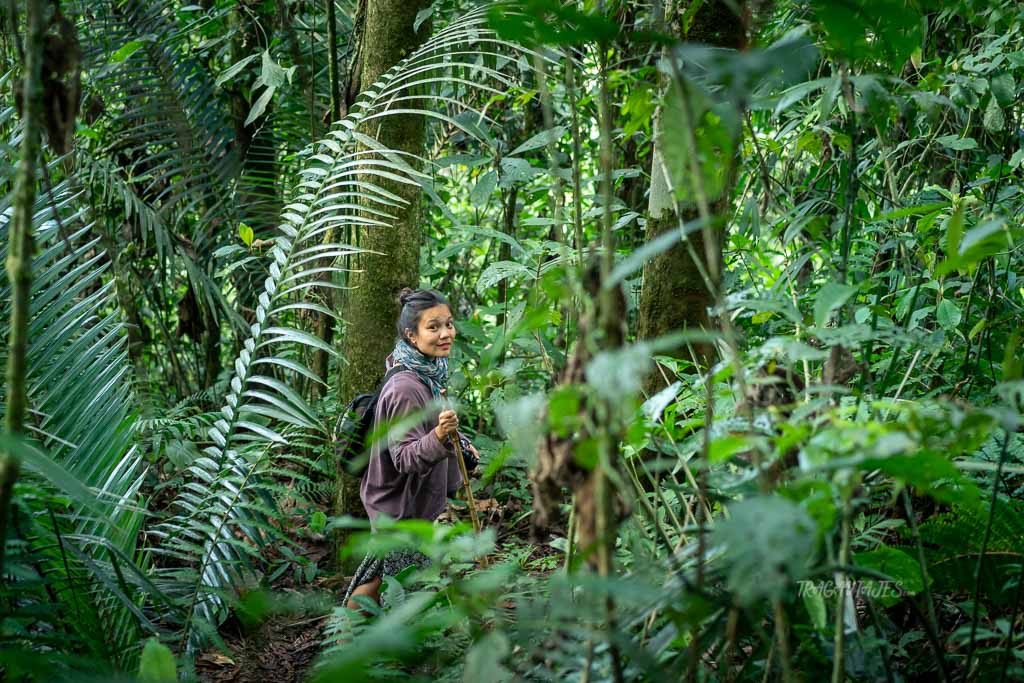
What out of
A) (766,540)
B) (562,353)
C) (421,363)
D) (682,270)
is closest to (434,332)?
(421,363)

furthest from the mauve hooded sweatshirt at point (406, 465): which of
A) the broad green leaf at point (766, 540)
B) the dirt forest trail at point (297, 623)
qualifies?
the broad green leaf at point (766, 540)

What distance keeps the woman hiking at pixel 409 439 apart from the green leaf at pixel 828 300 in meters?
1.93

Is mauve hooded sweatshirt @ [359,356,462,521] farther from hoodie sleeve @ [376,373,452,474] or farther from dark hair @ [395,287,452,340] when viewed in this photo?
dark hair @ [395,287,452,340]

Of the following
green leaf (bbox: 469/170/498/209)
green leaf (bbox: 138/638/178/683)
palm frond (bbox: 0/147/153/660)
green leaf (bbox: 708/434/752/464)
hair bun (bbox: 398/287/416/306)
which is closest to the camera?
green leaf (bbox: 708/434/752/464)

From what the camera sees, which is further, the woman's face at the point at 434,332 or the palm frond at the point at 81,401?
the woman's face at the point at 434,332

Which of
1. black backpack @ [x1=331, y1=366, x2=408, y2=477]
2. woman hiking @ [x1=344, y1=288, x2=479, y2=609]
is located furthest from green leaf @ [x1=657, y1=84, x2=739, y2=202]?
black backpack @ [x1=331, y1=366, x2=408, y2=477]

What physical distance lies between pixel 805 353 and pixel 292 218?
2.33 metres

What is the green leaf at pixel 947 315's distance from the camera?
248 cm

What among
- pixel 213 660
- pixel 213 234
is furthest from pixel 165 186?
pixel 213 660

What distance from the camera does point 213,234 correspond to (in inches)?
221

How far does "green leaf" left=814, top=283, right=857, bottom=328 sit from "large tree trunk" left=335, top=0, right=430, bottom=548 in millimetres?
2541

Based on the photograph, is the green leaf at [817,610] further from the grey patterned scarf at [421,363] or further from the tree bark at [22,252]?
the grey patterned scarf at [421,363]

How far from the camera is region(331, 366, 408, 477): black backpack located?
10.3 feet

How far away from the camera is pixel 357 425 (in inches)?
126
